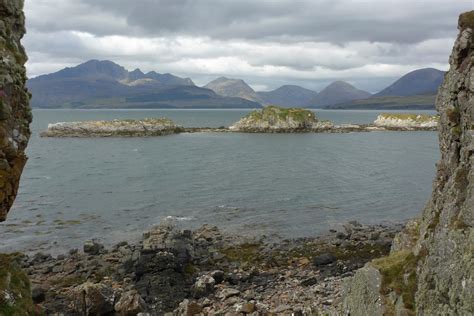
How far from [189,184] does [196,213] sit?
19.0 meters

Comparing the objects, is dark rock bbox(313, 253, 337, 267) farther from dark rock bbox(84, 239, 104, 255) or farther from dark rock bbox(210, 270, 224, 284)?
dark rock bbox(84, 239, 104, 255)

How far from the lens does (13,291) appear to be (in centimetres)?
2288

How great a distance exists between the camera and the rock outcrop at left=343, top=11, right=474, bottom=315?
14.1 m

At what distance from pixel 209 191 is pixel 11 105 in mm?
46905

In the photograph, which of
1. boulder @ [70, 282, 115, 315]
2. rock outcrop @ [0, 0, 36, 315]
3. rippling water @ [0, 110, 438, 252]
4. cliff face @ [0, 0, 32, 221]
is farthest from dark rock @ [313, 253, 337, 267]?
cliff face @ [0, 0, 32, 221]

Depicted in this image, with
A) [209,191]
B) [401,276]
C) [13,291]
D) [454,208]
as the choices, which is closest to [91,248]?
[13,291]

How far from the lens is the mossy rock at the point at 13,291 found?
21.8 meters

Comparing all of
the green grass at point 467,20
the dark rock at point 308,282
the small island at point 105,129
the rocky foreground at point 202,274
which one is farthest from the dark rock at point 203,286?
the small island at point 105,129

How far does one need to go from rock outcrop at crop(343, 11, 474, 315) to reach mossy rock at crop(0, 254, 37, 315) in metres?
16.1

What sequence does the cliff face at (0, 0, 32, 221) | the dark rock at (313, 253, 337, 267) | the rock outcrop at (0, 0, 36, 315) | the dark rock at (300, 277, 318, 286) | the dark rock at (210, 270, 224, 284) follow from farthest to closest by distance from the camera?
the dark rock at (313, 253, 337, 267) < the dark rock at (210, 270, 224, 284) < the dark rock at (300, 277, 318, 286) < the cliff face at (0, 0, 32, 221) < the rock outcrop at (0, 0, 36, 315)

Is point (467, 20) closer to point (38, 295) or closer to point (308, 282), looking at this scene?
point (308, 282)

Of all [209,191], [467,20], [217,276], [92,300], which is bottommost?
[217,276]

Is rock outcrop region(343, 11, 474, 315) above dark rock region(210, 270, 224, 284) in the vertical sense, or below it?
above

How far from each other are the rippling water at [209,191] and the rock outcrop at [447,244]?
28.8 m
